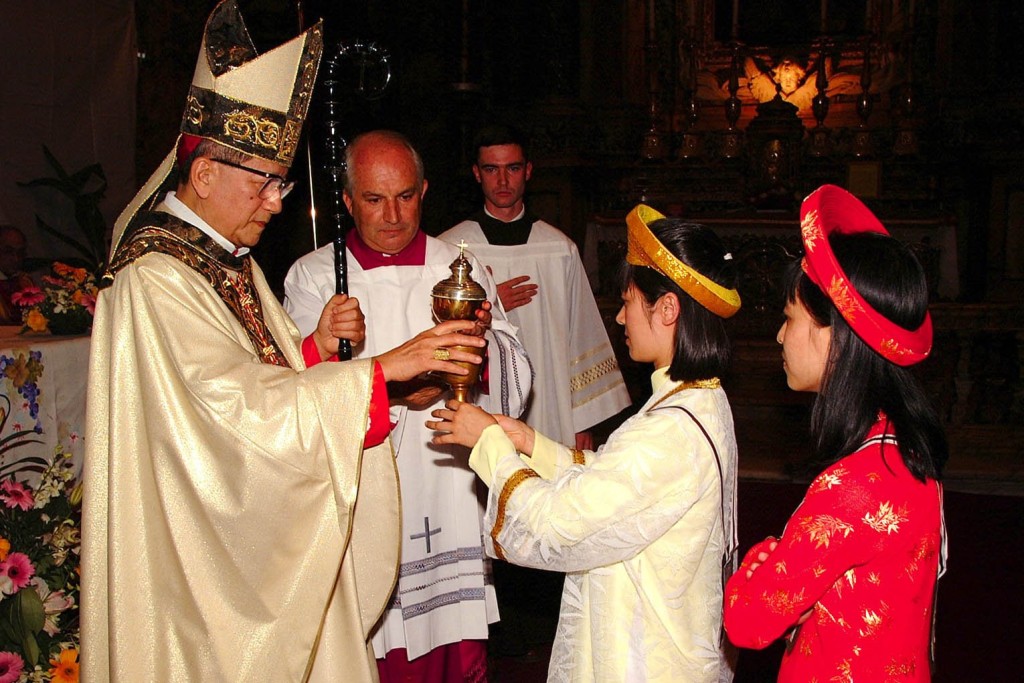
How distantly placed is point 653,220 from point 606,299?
5998mm

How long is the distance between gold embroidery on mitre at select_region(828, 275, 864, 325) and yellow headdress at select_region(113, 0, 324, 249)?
1.38 meters

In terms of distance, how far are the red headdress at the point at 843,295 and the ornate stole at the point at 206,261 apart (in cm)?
142

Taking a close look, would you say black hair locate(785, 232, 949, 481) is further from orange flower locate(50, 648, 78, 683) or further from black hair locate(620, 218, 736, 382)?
orange flower locate(50, 648, 78, 683)

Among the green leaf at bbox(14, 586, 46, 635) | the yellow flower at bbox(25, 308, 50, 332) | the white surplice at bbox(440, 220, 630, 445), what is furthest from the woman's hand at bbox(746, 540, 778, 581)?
the yellow flower at bbox(25, 308, 50, 332)

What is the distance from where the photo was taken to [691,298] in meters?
2.14

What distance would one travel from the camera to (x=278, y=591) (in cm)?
229

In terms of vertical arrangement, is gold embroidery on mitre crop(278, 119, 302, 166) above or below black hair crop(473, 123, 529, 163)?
below

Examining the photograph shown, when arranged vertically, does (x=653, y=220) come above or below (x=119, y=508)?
above

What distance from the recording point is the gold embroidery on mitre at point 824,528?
1.76 m

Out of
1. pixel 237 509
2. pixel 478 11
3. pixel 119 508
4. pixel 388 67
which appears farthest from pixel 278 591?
pixel 478 11

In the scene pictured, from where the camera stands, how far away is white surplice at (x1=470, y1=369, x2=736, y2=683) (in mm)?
2051

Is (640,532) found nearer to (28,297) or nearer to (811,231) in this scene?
(811,231)

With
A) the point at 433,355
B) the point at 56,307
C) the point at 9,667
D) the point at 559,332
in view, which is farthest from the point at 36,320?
the point at 433,355

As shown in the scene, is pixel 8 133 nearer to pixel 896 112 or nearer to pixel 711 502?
pixel 711 502
